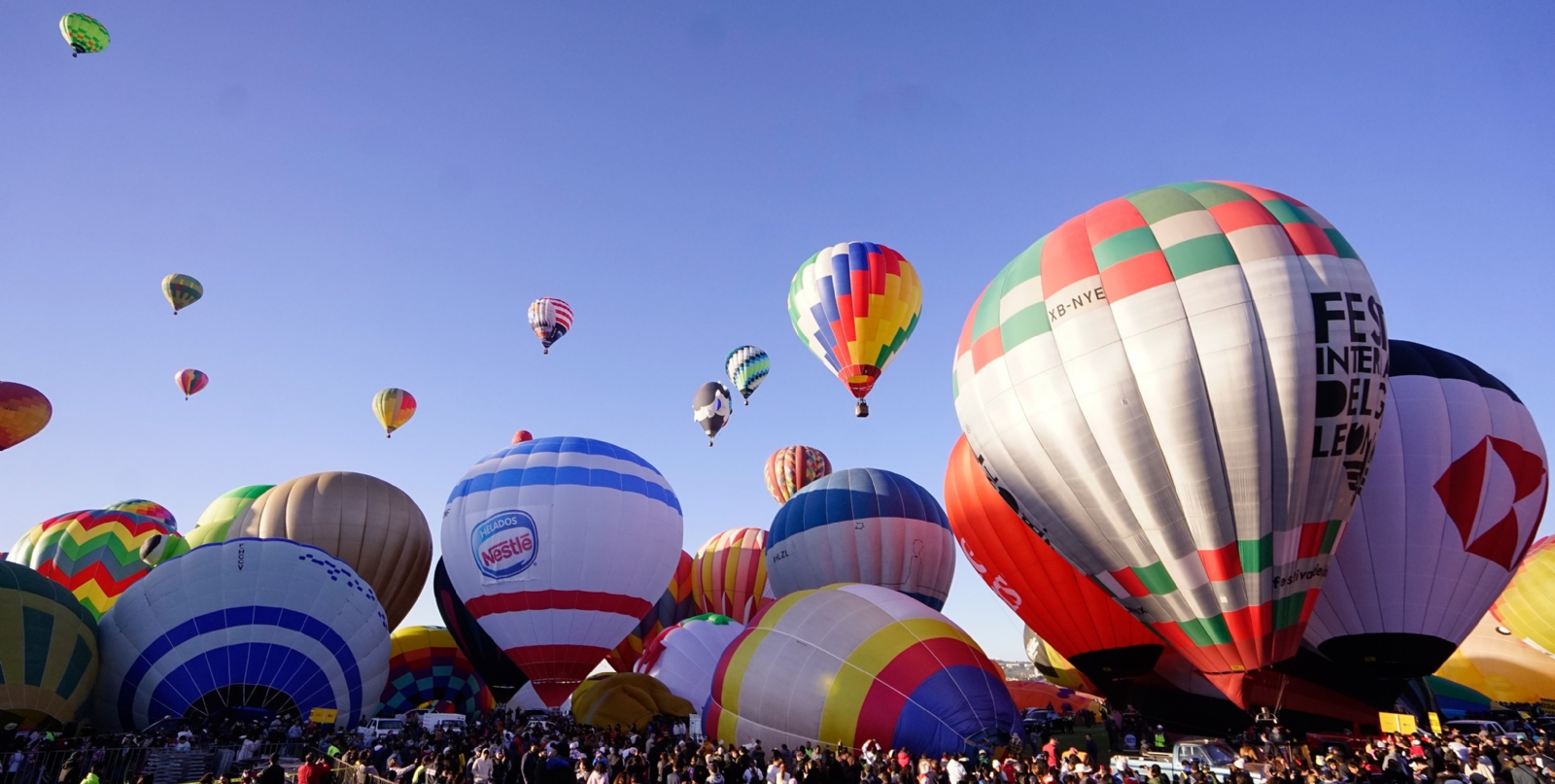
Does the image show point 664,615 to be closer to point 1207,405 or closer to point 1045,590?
point 1045,590

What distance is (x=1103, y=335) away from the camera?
1049 cm

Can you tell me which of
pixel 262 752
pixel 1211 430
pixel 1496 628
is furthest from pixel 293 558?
pixel 1496 628

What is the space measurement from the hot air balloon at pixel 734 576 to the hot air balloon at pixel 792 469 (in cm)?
217

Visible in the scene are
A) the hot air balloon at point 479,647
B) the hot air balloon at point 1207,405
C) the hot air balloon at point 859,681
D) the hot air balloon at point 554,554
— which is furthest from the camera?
the hot air balloon at point 479,647

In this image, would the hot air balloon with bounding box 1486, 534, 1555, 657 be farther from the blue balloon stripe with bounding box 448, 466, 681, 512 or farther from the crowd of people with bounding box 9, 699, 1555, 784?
the blue balloon stripe with bounding box 448, 466, 681, 512

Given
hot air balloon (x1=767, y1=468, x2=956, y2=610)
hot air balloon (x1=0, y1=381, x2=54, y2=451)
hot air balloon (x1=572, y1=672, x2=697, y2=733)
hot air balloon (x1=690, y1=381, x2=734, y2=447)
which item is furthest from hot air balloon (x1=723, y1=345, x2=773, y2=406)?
hot air balloon (x1=0, y1=381, x2=54, y2=451)

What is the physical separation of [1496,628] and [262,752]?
25.3 meters

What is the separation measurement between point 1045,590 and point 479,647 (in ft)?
39.1

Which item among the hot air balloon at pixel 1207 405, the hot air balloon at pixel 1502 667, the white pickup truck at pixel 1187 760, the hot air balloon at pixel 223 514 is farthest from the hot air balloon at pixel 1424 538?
the hot air balloon at pixel 223 514

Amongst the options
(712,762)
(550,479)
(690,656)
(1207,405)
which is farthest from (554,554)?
(1207,405)

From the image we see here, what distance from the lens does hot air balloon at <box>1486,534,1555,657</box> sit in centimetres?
1980

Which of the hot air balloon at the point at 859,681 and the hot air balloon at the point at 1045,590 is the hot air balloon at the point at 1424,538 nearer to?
the hot air balloon at the point at 1045,590

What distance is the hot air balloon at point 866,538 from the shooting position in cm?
1930

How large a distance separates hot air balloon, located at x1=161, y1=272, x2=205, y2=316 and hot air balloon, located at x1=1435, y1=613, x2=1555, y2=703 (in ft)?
115
